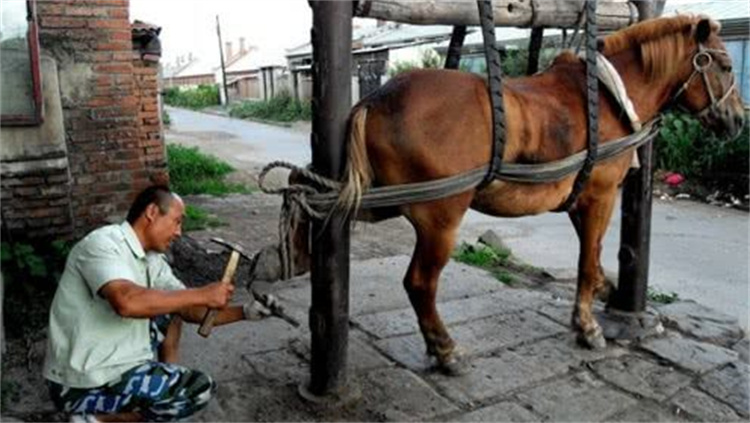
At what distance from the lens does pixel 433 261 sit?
314 cm

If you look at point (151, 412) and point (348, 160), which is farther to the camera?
point (348, 160)

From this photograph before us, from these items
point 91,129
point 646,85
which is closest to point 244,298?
point 91,129

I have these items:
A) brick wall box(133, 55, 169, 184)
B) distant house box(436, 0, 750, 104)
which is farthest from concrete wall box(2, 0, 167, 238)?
distant house box(436, 0, 750, 104)

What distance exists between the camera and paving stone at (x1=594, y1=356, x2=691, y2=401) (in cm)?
329

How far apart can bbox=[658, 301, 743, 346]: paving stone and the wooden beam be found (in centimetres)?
186

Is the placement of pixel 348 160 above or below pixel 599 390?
above

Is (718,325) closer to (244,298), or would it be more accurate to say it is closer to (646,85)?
(646,85)

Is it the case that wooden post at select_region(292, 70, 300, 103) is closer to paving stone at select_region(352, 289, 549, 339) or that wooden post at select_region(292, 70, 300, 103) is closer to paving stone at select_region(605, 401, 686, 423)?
paving stone at select_region(352, 289, 549, 339)

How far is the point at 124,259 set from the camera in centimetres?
235

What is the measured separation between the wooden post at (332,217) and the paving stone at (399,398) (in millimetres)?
168

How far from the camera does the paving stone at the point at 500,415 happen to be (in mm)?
2965

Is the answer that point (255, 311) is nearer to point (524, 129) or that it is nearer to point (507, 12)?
point (524, 129)

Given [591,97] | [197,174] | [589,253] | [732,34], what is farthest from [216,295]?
[732,34]

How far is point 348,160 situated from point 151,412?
1.25 metres
